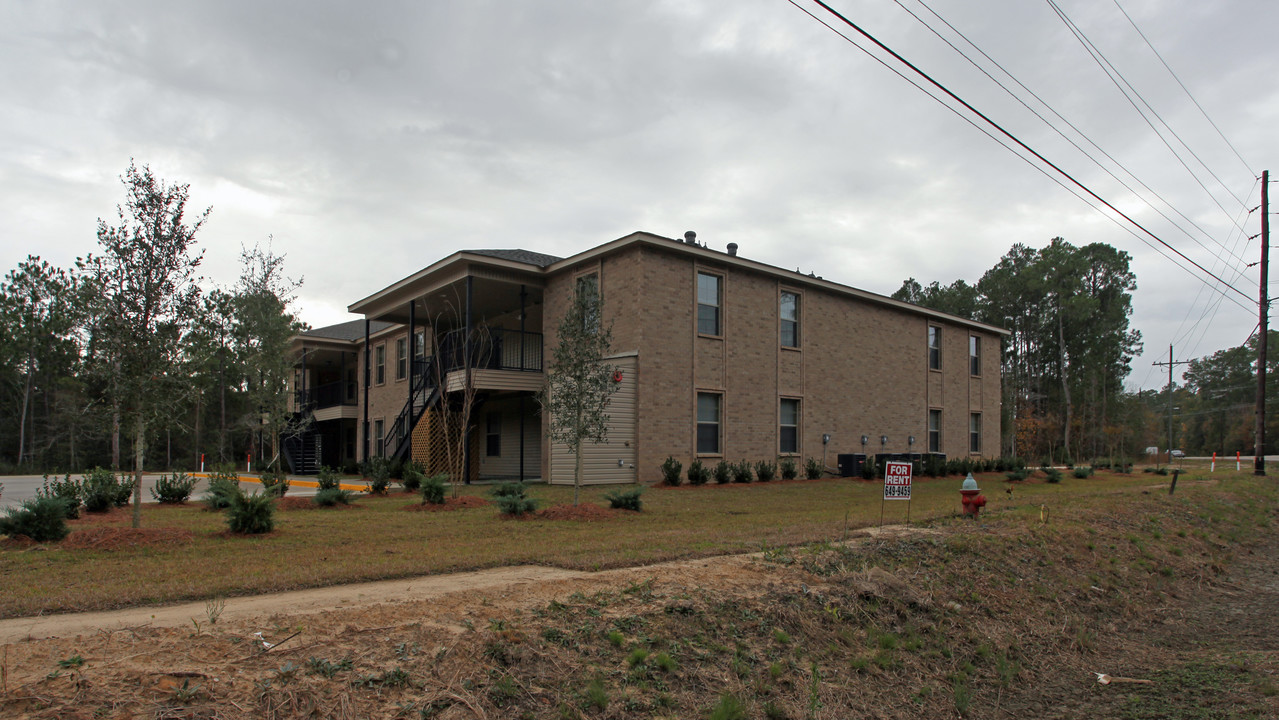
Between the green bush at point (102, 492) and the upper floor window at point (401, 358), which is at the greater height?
the upper floor window at point (401, 358)

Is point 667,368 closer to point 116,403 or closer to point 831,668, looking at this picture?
point 116,403

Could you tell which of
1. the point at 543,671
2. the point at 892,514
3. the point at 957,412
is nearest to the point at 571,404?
the point at 892,514

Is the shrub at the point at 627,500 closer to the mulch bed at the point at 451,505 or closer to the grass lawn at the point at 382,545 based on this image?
the grass lawn at the point at 382,545

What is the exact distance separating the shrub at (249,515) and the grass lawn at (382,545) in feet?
0.65

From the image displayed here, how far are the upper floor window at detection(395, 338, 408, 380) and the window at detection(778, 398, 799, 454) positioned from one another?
1461 cm

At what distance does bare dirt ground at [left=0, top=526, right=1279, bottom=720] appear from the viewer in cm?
442

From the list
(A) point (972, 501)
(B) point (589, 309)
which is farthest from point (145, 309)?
(A) point (972, 501)

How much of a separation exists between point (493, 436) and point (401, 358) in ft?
18.5

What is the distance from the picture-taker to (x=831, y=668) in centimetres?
636

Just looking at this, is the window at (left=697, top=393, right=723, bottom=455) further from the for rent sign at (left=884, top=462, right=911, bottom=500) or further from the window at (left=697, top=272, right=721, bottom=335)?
the for rent sign at (left=884, top=462, right=911, bottom=500)

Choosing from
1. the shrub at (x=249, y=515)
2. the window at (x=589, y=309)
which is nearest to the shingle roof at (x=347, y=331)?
the window at (x=589, y=309)

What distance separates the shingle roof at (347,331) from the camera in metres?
34.6

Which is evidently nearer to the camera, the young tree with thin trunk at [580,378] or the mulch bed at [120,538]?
the mulch bed at [120,538]

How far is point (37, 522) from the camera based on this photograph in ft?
30.0
